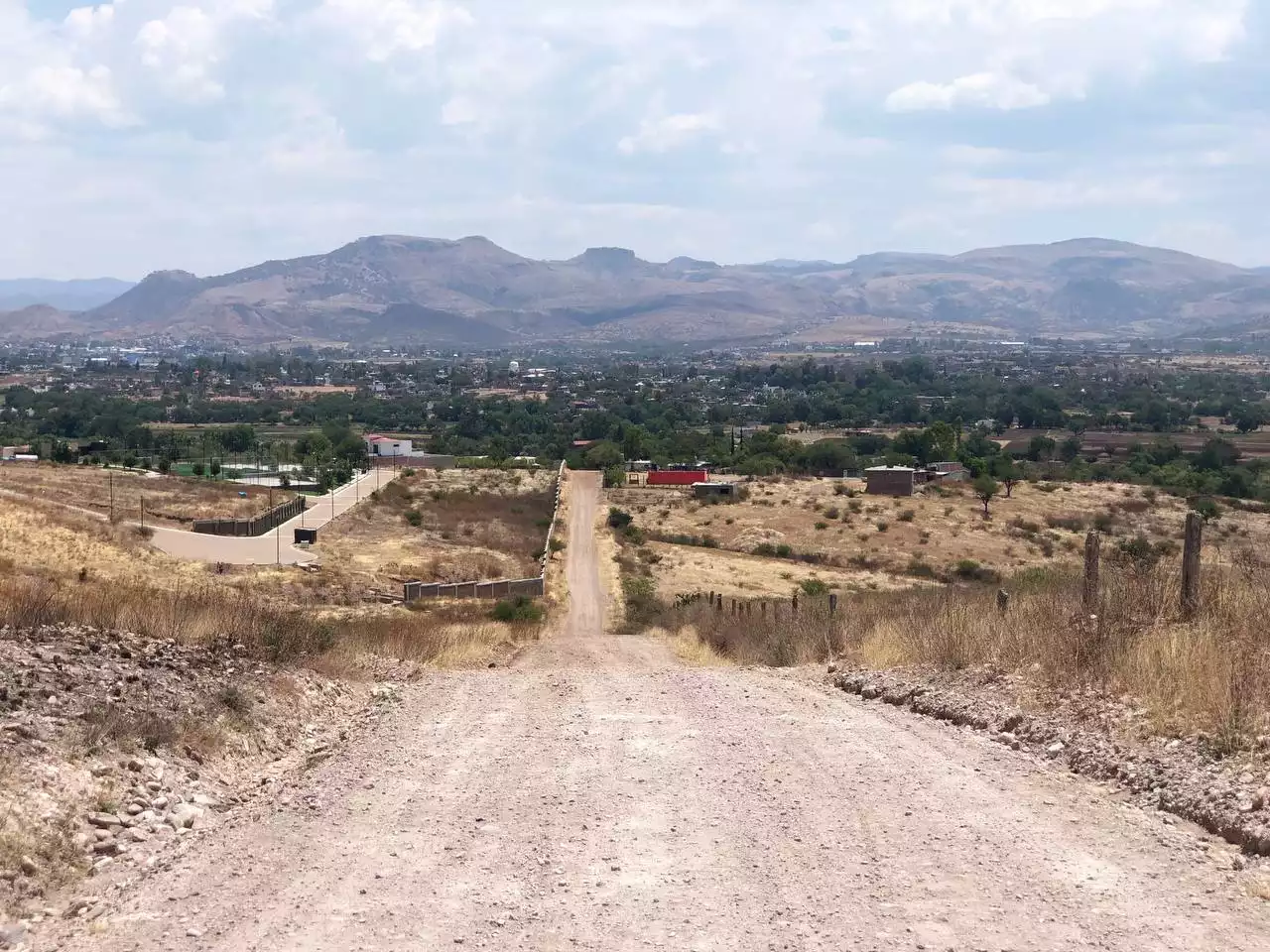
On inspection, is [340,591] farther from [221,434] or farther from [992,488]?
[221,434]

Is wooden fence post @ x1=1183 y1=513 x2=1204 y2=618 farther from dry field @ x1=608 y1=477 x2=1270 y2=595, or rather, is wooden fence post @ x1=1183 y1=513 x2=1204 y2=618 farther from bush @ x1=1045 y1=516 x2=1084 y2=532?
bush @ x1=1045 y1=516 x2=1084 y2=532

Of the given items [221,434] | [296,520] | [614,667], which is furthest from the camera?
[221,434]

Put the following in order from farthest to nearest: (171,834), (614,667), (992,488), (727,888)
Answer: (992,488), (614,667), (171,834), (727,888)

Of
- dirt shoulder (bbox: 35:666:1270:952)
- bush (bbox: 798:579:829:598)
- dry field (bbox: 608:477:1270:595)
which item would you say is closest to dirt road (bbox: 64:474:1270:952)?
dirt shoulder (bbox: 35:666:1270:952)

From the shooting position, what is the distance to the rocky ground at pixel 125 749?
270 inches

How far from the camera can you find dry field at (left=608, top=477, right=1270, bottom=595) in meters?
48.4

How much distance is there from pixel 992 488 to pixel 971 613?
5628 centimetres

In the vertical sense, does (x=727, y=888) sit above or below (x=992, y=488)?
above

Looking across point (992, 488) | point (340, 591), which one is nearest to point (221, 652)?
point (340, 591)

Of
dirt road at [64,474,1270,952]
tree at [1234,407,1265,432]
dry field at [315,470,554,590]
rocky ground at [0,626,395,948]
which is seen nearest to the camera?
dirt road at [64,474,1270,952]

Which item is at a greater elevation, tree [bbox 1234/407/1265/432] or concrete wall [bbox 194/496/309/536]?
concrete wall [bbox 194/496/309/536]

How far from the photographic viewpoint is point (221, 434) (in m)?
118

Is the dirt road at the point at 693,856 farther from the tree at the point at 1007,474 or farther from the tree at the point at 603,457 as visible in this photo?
the tree at the point at 603,457

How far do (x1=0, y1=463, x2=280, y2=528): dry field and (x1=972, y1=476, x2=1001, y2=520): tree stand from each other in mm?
34680
